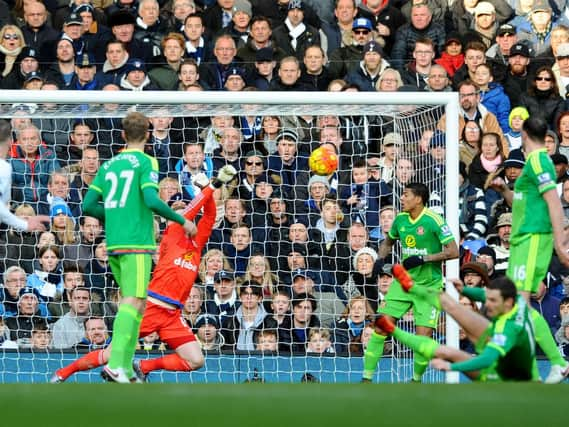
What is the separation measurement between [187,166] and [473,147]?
2892 millimetres

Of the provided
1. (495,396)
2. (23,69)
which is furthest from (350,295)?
(495,396)

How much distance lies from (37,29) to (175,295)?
4942 millimetres

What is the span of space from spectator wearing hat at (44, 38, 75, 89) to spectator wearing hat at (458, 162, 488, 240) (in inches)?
161

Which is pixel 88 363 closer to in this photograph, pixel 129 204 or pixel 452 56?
pixel 129 204

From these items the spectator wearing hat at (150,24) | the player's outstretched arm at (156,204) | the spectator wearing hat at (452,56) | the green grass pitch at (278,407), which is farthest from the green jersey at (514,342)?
the spectator wearing hat at (150,24)

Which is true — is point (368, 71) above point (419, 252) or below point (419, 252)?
above

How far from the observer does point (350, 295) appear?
12.4 m

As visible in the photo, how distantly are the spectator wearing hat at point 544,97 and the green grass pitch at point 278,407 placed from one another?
6.80 metres

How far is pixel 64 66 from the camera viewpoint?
13.8 meters

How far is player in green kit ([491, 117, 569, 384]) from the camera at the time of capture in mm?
8883

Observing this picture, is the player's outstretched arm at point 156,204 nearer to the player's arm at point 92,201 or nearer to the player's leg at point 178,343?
the player's arm at point 92,201

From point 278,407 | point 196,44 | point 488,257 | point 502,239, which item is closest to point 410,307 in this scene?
point 488,257

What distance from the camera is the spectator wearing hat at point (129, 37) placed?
14047 mm

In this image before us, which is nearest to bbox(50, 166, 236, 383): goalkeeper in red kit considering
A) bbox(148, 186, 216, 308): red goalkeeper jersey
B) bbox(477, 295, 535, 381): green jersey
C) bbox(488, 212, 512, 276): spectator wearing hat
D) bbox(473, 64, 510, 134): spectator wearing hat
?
bbox(148, 186, 216, 308): red goalkeeper jersey
